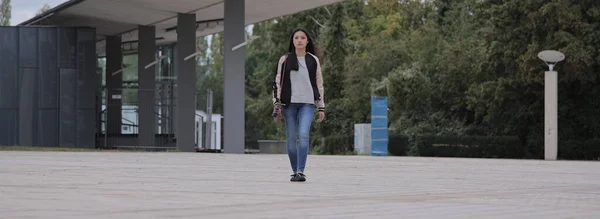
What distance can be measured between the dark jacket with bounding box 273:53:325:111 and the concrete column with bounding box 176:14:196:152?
25.3 m

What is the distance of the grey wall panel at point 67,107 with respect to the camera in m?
36.2

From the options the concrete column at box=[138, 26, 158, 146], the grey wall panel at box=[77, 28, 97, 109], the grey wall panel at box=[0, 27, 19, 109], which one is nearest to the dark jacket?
the grey wall panel at box=[77, 28, 97, 109]

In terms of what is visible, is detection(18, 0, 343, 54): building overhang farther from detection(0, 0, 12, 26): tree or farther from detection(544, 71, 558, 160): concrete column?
detection(0, 0, 12, 26): tree

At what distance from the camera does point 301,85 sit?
12125 mm

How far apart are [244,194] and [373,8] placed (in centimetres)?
6139

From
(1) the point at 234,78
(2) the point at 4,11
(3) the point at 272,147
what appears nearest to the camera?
(1) the point at 234,78

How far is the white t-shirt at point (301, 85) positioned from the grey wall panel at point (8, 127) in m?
25.7

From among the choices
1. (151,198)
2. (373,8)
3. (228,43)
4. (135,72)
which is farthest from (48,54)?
(373,8)

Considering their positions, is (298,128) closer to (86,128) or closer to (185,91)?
(86,128)

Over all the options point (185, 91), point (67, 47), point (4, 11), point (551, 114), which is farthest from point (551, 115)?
point (4, 11)

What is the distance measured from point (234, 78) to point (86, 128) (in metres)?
7.95

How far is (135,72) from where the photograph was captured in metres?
52.7

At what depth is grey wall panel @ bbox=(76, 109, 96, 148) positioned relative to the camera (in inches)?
1439

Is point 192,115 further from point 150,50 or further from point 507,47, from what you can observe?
point 507,47
